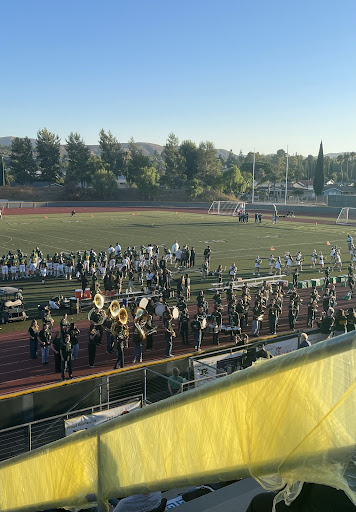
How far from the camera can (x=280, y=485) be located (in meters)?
1.86

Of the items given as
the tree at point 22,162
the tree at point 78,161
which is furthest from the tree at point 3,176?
the tree at point 78,161

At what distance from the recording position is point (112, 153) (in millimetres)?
119812

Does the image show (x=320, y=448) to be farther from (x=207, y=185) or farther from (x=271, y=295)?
(x=207, y=185)

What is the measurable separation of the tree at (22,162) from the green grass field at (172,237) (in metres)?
47.7

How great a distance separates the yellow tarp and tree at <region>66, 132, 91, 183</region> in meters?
108

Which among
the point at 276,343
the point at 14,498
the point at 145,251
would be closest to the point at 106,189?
the point at 145,251

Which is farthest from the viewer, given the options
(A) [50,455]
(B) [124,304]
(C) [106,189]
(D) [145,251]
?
(C) [106,189]

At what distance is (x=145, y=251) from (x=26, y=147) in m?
87.3

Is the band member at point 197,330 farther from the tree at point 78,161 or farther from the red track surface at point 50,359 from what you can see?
the tree at point 78,161

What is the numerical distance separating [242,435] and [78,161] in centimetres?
11315

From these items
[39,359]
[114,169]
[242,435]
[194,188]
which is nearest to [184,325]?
[39,359]

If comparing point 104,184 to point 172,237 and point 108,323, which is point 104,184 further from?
point 108,323

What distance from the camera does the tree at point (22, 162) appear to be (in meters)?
108

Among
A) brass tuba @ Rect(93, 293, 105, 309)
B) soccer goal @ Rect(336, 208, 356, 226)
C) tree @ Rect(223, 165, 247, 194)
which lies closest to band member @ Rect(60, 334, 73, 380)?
brass tuba @ Rect(93, 293, 105, 309)
